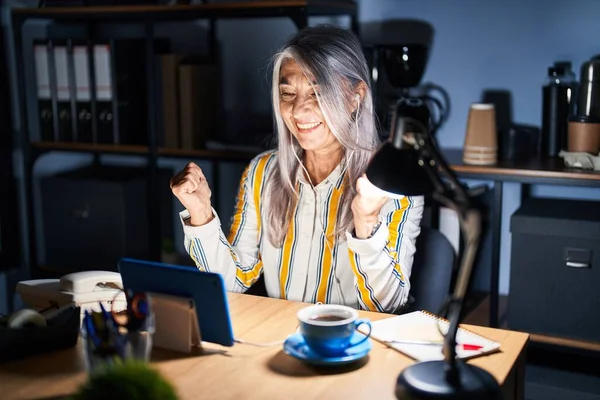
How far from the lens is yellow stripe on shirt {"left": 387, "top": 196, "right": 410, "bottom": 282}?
1.75m

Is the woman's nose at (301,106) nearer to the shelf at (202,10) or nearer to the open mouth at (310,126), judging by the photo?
the open mouth at (310,126)

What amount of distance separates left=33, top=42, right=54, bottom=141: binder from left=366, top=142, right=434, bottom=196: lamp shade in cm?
222

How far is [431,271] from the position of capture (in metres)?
1.83

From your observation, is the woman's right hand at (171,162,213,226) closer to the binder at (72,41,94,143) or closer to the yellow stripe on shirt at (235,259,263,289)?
the yellow stripe on shirt at (235,259,263,289)

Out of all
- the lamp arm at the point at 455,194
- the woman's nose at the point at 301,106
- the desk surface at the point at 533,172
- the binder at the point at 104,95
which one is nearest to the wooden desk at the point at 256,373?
the lamp arm at the point at 455,194

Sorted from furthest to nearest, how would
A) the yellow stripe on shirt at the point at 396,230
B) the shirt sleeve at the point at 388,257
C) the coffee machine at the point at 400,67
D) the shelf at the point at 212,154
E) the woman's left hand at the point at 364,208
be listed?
the shelf at the point at 212,154, the coffee machine at the point at 400,67, the yellow stripe on shirt at the point at 396,230, the shirt sleeve at the point at 388,257, the woman's left hand at the point at 364,208

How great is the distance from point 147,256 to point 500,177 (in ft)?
4.72

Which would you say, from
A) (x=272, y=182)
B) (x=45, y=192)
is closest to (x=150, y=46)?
(x=45, y=192)

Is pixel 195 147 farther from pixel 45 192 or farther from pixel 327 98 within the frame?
pixel 327 98

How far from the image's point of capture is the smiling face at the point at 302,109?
1.90m

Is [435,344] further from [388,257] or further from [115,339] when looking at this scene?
[115,339]

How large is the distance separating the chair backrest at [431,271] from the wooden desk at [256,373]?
1.11 feet

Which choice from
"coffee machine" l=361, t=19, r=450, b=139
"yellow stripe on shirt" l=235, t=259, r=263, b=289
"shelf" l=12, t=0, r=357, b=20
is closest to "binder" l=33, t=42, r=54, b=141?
"shelf" l=12, t=0, r=357, b=20

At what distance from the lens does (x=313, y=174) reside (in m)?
2.03
